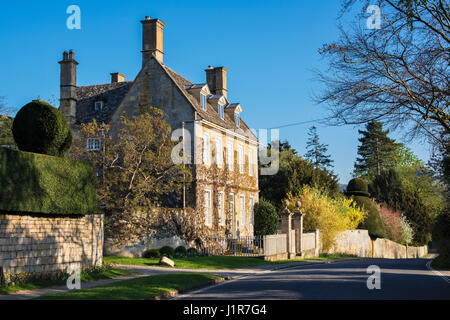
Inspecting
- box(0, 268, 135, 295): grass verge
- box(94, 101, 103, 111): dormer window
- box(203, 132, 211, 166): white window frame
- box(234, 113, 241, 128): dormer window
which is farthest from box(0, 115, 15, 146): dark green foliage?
box(0, 268, 135, 295): grass verge

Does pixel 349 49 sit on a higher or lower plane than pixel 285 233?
higher

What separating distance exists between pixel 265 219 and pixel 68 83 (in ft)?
55.0

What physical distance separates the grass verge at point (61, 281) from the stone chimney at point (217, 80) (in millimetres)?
25179

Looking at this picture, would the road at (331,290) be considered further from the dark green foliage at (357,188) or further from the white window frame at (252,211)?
the dark green foliage at (357,188)

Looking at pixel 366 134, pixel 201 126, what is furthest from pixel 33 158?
pixel 366 134

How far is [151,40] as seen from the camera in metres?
33.7

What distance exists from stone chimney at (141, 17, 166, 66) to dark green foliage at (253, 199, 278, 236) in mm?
12882

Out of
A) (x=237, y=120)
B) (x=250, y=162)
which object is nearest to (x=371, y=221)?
(x=250, y=162)

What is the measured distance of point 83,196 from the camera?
1773 cm

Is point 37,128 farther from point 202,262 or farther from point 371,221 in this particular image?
point 371,221

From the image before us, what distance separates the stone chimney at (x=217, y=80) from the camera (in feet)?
137

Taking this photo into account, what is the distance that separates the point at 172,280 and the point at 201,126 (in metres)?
18.1

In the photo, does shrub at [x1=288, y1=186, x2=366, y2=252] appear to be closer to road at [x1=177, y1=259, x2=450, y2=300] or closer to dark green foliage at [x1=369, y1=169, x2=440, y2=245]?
road at [x1=177, y1=259, x2=450, y2=300]
